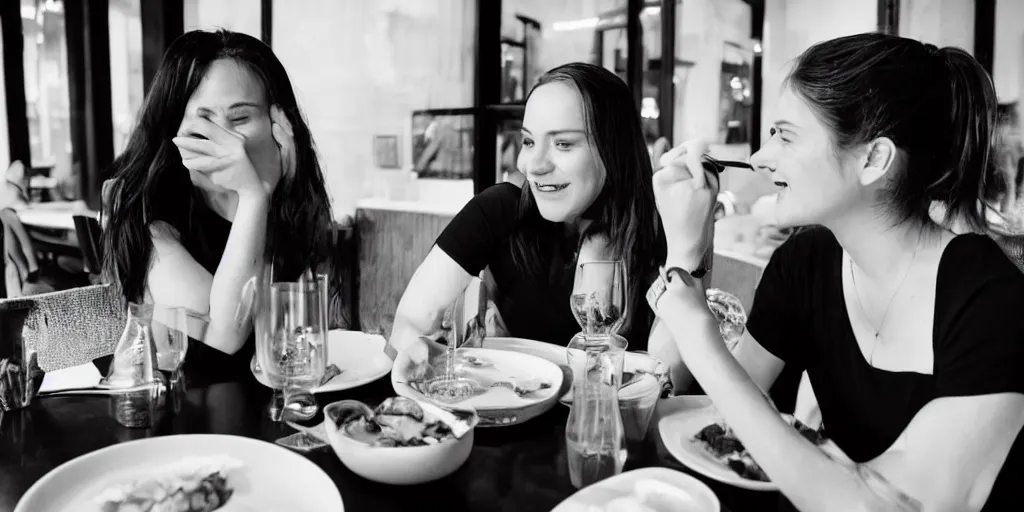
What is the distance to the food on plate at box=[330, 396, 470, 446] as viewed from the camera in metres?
0.86

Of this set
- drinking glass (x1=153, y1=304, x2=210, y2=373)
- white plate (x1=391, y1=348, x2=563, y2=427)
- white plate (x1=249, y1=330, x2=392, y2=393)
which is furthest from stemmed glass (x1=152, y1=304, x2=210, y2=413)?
white plate (x1=391, y1=348, x2=563, y2=427)

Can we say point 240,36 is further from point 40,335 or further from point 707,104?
point 707,104

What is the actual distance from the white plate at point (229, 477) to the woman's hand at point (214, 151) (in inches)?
39.3

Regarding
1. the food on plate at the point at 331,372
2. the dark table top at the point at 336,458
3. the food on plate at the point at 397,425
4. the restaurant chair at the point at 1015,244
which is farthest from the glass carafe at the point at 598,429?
the restaurant chair at the point at 1015,244

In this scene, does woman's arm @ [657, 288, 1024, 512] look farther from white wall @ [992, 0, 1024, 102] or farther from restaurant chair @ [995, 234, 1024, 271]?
white wall @ [992, 0, 1024, 102]

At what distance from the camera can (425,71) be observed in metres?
3.51

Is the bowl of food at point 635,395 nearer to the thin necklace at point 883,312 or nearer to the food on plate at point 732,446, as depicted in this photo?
the food on plate at point 732,446

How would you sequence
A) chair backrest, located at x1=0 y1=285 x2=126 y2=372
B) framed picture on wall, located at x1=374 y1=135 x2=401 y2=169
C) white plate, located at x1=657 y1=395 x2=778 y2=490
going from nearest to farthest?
white plate, located at x1=657 y1=395 x2=778 y2=490, chair backrest, located at x1=0 y1=285 x2=126 y2=372, framed picture on wall, located at x1=374 y1=135 x2=401 y2=169

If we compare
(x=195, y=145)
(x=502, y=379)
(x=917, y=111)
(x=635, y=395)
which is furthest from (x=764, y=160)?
(x=195, y=145)

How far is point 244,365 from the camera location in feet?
4.52

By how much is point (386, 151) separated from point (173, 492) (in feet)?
9.24

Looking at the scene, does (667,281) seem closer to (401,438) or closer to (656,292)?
(656,292)

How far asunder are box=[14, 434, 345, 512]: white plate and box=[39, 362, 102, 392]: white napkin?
1.29ft

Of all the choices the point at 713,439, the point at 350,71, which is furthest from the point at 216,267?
the point at 350,71
